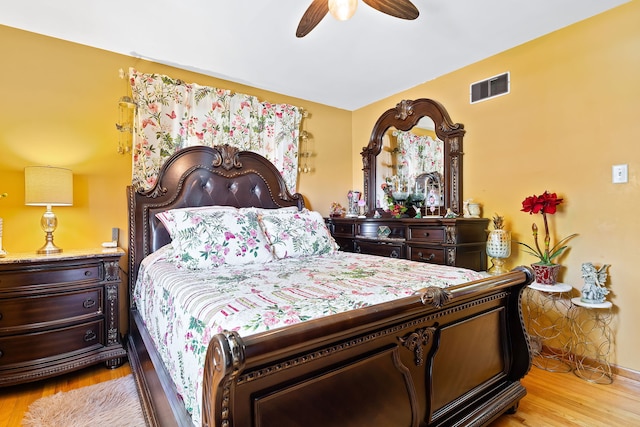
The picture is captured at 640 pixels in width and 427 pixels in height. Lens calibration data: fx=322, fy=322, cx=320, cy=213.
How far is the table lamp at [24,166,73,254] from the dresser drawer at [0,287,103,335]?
0.34 meters

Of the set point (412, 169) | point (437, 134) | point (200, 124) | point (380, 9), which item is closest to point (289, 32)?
point (380, 9)

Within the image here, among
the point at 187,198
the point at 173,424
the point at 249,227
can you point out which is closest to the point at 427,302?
the point at 173,424

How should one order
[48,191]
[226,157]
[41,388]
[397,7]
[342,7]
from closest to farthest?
[342,7] < [397,7] < [41,388] < [48,191] < [226,157]

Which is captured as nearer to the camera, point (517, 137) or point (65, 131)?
point (65, 131)

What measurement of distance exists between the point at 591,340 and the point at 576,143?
1408 mm

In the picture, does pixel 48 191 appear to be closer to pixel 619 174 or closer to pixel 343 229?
pixel 343 229

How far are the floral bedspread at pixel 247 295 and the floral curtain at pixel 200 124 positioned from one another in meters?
1.04

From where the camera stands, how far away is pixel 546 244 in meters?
2.37

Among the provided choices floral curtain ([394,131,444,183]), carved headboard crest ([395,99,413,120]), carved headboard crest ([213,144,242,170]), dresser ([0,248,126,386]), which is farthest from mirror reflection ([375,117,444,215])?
dresser ([0,248,126,386])

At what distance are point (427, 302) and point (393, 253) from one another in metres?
1.89

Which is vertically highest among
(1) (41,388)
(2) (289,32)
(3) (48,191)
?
(2) (289,32)

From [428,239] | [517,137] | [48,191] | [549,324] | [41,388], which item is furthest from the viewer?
[428,239]

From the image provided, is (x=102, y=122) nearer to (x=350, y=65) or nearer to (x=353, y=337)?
(x=350, y=65)

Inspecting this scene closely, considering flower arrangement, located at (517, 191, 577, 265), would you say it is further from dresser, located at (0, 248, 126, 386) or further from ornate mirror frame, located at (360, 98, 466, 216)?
dresser, located at (0, 248, 126, 386)
